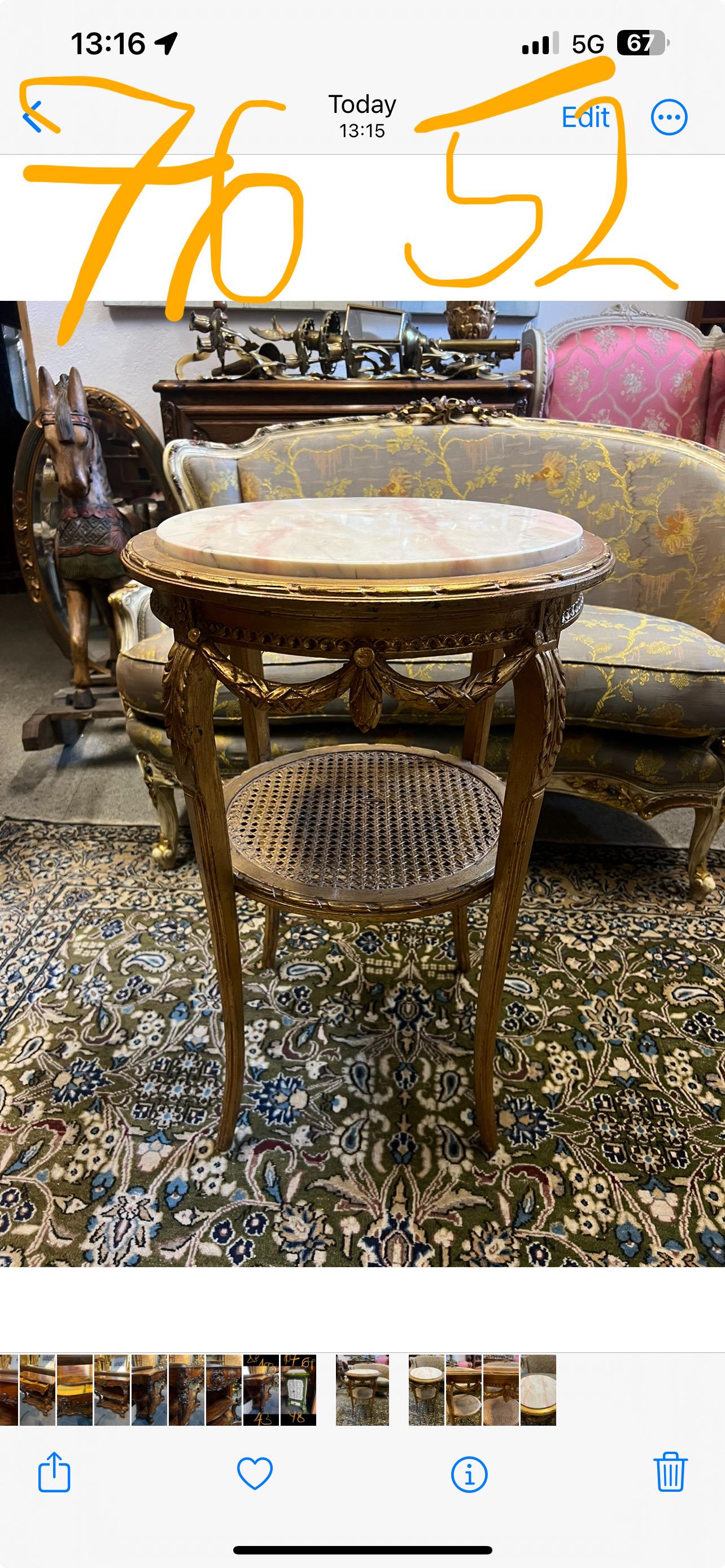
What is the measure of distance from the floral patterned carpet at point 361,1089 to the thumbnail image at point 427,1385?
0.20 m

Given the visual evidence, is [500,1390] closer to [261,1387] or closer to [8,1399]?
[261,1387]

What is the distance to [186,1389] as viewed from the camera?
2.61 feet

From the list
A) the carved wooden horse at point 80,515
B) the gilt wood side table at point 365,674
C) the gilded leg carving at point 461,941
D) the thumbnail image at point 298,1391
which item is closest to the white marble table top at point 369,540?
the gilt wood side table at point 365,674

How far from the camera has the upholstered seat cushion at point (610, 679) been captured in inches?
66.0

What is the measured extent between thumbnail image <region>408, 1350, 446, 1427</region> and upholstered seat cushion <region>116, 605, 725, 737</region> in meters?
1.13

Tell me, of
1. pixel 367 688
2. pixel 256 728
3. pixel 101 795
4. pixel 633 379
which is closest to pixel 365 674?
pixel 367 688

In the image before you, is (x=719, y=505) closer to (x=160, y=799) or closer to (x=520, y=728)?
(x=520, y=728)

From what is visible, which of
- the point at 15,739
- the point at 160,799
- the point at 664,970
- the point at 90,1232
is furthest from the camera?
the point at 15,739

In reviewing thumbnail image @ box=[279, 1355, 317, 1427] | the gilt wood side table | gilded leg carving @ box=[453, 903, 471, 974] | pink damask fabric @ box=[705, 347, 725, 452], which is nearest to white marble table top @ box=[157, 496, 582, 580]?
the gilt wood side table

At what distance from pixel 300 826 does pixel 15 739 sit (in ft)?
5.85

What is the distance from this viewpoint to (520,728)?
990 millimetres

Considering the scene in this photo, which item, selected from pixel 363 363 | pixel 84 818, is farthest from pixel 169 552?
pixel 363 363

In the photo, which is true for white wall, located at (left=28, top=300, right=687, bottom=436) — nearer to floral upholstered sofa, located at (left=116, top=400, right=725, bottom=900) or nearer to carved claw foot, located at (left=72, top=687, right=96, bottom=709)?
floral upholstered sofa, located at (left=116, top=400, right=725, bottom=900)

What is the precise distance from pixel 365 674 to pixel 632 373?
7.42 feet
